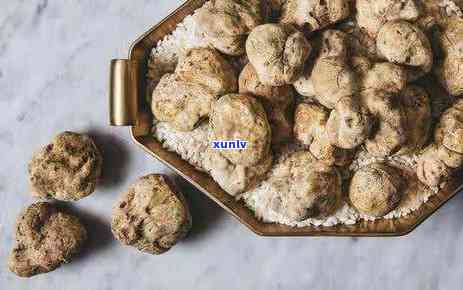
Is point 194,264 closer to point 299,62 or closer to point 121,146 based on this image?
point 121,146

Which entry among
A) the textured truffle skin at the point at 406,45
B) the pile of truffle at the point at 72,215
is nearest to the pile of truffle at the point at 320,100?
the textured truffle skin at the point at 406,45

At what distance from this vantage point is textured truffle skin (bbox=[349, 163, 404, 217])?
95 cm

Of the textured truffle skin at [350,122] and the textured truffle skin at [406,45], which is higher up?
the textured truffle skin at [406,45]

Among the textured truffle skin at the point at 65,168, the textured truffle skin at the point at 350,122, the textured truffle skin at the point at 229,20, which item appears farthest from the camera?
the textured truffle skin at the point at 65,168

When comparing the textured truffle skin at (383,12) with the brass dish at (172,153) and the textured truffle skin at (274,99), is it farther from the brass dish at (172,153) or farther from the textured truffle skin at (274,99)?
the brass dish at (172,153)

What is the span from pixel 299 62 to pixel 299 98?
111mm

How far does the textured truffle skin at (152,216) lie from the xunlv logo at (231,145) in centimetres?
15

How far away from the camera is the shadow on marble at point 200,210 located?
3.73ft

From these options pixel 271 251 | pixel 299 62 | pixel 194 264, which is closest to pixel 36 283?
pixel 194 264

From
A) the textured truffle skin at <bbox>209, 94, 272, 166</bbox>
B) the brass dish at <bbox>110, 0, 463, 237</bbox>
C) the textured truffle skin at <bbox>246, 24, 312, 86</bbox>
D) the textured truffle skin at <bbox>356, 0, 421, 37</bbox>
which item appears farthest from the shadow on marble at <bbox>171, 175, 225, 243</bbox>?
the textured truffle skin at <bbox>356, 0, 421, 37</bbox>

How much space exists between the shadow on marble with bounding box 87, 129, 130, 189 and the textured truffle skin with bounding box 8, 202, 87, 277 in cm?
10

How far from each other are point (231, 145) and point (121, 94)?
223 mm

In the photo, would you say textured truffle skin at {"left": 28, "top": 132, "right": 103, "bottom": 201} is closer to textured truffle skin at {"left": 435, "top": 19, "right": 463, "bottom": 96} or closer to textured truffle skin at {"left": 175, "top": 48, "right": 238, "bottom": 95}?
textured truffle skin at {"left": 175, "top": 48, "right": 238, "bottom": 95}

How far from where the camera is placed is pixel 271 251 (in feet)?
3.77
